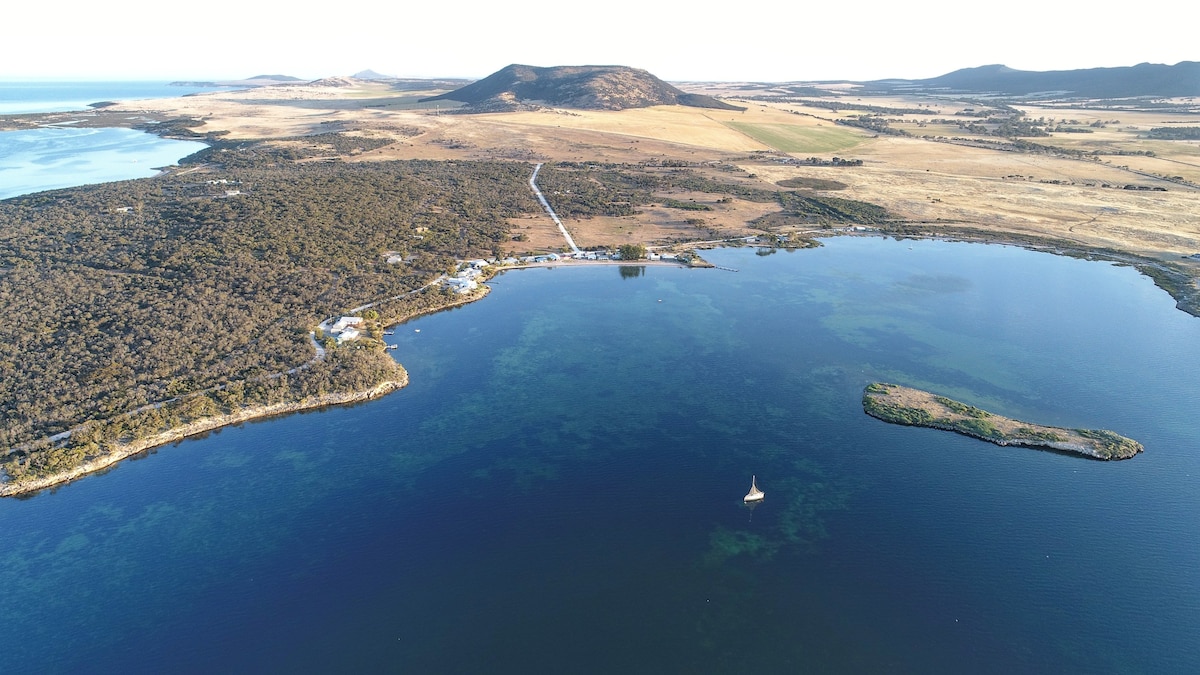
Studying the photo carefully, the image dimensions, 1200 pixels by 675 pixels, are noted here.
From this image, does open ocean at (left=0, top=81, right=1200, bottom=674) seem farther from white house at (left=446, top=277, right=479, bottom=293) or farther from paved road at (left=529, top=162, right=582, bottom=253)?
paved road at (left=529, top=162, right=582, bottom=253)

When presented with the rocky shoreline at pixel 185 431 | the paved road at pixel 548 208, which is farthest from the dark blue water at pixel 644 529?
the paved road at pixel 548 208

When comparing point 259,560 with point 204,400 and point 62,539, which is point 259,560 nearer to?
point 62,539

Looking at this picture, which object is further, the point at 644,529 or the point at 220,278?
the point at 220,278

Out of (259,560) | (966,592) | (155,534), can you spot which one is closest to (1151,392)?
(966,592)

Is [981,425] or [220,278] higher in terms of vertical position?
[220,278]

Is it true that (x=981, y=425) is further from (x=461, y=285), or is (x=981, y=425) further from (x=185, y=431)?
(x=185, y=431)

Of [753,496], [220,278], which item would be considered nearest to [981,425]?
[753,496]

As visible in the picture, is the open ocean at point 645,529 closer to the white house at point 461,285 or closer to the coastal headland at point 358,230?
the coastal headland at point 358,230
